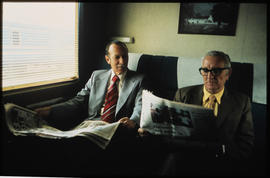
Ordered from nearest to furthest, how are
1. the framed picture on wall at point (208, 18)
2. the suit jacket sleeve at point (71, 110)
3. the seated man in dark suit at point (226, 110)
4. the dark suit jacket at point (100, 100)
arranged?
the seated man in dark suit at point (226, 110)
the suit jacket sleeve at point (71, 110)
the dark suit jacket at point (100, 100)
the framed picture on wall at point (208, 18)

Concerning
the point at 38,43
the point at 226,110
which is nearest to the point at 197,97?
the point at 226,110

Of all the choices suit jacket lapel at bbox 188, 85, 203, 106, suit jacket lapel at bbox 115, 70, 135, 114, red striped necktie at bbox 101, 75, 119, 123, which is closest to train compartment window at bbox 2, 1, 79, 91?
red striped necktie at bbox 101, 75, 119, 123

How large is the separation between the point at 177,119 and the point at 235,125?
0.38 metres

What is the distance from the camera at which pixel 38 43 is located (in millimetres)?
1834

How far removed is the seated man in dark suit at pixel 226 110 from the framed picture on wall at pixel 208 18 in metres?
0.86

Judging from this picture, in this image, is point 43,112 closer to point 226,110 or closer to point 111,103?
point 111,103

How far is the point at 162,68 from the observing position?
5.69 ft

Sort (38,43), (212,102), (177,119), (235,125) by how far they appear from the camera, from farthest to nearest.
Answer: (38,43) → (212,102) → (235,125) → (177,119)

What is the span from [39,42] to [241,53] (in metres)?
1.87

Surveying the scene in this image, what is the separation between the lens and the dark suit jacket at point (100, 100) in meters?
1.57

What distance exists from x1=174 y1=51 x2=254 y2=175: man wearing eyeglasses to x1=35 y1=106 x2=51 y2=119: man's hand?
37.2 inches

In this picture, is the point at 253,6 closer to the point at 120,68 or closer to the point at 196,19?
the point at 196,19

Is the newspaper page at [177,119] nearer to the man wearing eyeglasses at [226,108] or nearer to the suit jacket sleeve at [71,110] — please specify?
the man wearing eyeglasses at [226,108]

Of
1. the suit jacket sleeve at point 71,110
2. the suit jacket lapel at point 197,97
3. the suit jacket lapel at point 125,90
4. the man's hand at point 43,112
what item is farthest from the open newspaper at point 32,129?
the suit jacket lapel at point 197,97
